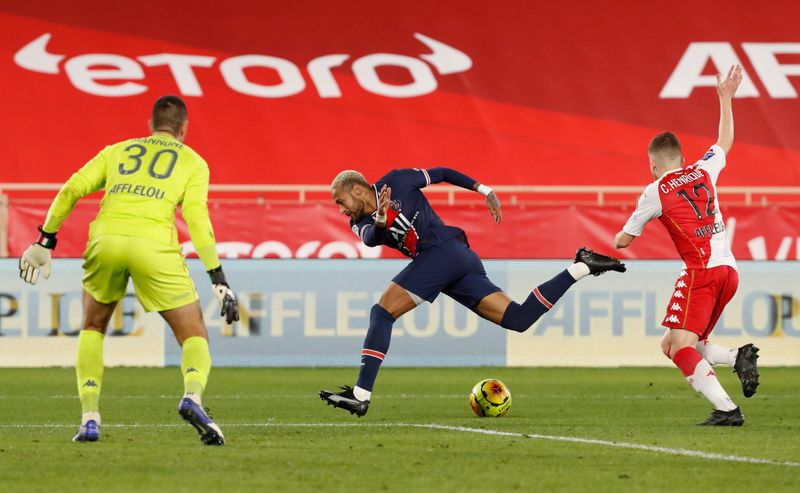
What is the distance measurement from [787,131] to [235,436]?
17.8m

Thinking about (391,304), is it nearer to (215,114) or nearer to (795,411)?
(795,411)

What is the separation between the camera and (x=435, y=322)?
15656mm

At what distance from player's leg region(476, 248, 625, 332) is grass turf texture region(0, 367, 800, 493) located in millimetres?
688

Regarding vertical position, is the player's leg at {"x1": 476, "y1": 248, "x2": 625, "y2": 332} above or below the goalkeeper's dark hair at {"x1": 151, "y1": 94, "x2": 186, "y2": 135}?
below

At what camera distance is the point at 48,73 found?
23.3 m

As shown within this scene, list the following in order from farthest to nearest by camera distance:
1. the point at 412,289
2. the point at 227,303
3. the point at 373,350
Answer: the point at 412,289 < the point at 373,350 < the point at 227,303

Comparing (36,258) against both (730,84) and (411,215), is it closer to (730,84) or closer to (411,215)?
(411,215)

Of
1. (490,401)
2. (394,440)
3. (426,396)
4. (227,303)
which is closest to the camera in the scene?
(227,303)

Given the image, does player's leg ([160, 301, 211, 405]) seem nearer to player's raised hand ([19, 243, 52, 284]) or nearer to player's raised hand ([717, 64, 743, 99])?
player's raised hand ([19, 243, 52, 284])

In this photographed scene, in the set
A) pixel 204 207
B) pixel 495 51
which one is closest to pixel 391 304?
pixel 204 207

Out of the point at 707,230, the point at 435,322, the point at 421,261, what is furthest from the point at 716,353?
the point at 435,322

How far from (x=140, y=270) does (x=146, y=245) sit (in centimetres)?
13

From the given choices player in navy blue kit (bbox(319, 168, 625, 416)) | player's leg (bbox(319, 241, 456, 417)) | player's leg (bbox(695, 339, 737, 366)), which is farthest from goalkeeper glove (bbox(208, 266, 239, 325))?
player's leg (bbox(695, 339, 737, 366))

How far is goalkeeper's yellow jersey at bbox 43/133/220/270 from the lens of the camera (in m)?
7.12
